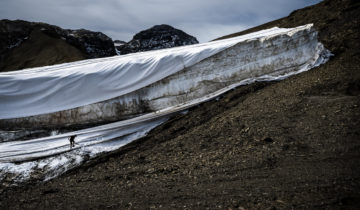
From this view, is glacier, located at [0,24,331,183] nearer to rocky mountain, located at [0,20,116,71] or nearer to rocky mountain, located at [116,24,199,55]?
rocky mountain, located at [0,20,116,71]

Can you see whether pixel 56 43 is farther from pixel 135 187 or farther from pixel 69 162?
pixel 135 187

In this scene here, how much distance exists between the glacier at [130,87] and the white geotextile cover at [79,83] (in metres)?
0.01

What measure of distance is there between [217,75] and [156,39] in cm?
1893

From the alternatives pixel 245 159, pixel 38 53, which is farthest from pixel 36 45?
pixel 245 159

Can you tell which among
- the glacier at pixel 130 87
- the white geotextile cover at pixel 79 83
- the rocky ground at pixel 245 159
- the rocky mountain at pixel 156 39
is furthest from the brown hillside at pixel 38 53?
the rocky ground at pixel 245 159

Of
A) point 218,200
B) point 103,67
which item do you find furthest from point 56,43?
point 218,200

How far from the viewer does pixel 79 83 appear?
155 inches

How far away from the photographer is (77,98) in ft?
12.7

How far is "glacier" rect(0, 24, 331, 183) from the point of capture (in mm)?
3404

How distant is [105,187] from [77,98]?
211 centimetres

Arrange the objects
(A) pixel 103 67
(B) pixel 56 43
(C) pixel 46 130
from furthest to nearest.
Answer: (B) pixel 56 43 → (A) pixel 103 67 → (C) pixel 46 130

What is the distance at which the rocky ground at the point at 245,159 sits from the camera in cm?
179

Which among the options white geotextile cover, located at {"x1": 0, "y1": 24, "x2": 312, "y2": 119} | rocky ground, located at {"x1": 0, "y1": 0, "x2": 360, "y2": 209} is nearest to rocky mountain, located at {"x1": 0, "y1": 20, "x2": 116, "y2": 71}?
white geotextile cover, located at {"x1": 0, "y1": 24, "x2": 312, "y2": 119}

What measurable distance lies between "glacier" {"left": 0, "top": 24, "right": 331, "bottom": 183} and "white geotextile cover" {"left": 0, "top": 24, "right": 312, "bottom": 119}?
0.05ft
